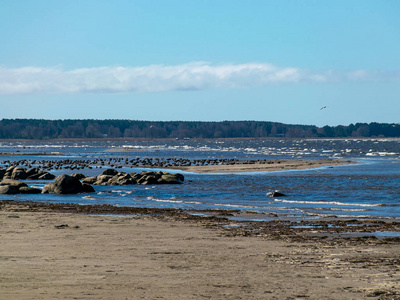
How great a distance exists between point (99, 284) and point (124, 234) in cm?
596

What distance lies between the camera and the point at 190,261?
36.0 ft

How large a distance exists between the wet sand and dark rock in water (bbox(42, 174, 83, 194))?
42.7 feet

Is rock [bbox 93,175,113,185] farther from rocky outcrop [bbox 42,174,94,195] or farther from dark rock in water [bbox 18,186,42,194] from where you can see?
dark rock in water [bbox 18,186,42,194]

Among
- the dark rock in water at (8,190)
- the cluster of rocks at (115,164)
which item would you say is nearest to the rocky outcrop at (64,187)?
the dark rock in water at (8,190)

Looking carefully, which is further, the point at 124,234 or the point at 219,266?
the point at 124,234

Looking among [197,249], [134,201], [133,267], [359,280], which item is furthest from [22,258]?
[134,201]

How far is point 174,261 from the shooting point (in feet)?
35.8

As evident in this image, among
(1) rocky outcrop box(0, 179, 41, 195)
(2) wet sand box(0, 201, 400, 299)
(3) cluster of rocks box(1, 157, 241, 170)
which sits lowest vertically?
(3) cluster of rocks box(1, 157, 241, 170)

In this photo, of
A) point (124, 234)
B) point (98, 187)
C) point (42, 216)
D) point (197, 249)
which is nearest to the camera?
point (197, 249)

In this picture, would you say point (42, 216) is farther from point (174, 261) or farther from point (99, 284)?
point (99, 284)

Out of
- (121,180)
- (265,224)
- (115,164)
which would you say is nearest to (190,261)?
(265,224)

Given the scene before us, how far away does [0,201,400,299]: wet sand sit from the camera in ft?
28.0

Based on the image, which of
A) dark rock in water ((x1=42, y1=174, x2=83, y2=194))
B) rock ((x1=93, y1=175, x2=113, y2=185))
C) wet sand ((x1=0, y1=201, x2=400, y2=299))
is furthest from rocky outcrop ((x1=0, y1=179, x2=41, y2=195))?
wet sand ((x1=0, y1=201, x2=400, y2=299))

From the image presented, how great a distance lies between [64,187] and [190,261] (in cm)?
2065
